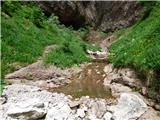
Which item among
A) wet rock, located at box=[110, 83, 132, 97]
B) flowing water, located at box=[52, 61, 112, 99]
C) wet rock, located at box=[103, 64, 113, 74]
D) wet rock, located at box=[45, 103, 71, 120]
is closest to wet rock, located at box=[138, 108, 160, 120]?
wet rock, located at box=[110, 83, 132, 97]

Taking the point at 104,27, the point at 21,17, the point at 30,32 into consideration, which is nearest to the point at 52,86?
the point at 30,32

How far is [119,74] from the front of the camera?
11977mm

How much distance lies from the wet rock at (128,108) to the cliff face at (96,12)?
13.2 metres


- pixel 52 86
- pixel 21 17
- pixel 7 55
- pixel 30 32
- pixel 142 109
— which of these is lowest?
pixel 142 109

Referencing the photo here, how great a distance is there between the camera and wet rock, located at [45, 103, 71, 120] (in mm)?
8953

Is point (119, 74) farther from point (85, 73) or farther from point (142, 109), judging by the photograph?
point (142, 109)

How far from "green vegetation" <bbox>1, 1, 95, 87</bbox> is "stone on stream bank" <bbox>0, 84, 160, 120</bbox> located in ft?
10.2

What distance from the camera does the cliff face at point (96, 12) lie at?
22953 mm

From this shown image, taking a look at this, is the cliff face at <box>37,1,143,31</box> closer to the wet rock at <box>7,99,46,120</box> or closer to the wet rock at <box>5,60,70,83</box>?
the wet rock at <box>5,60,70,83</box>

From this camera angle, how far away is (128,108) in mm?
9328

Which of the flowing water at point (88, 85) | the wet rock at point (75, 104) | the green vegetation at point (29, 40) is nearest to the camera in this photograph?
the wet rock at point (75, 104)

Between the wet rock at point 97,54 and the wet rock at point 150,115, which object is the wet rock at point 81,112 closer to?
the wet rock at point 150,115

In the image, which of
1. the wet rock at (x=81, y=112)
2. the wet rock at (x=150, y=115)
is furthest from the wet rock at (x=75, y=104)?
the wet rock at (x=150, y=115)

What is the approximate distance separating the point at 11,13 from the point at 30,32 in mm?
2145
